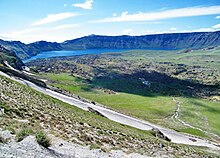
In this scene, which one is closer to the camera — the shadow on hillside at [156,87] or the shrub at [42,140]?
the shrub at [42,140]

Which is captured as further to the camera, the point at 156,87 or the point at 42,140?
the point at 156,87

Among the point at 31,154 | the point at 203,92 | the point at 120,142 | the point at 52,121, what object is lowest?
the point at 203,92

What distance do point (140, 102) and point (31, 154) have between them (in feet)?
340

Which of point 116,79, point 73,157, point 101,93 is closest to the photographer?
point 73,157

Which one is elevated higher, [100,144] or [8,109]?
[8,109]

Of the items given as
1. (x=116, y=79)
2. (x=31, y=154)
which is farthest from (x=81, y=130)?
(x=116, y=79)

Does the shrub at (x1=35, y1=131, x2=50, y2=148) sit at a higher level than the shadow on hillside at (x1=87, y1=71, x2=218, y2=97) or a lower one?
higher

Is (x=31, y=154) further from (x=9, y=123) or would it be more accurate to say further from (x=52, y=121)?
(x=52, y=121)

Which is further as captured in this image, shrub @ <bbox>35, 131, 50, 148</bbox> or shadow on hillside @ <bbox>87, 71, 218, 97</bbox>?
shadow on hillside @ <bbox>87, 71, 218, 97</bbox>

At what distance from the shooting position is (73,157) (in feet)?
80.8

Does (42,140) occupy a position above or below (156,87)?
above

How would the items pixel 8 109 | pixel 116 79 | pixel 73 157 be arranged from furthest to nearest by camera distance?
pixel 116 79 → pixel 8 109 → pixel 73 157

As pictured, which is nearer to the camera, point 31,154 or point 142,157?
point 31,154

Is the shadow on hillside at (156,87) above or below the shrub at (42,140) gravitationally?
below
